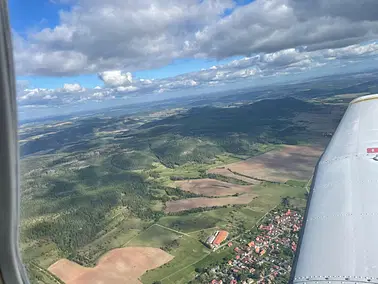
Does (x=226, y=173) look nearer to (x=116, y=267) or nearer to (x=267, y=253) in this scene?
(x=267, y=253)

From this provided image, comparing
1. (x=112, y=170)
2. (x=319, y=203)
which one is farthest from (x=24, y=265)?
(x=112, y=170)

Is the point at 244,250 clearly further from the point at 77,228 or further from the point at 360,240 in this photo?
the point at 360,240

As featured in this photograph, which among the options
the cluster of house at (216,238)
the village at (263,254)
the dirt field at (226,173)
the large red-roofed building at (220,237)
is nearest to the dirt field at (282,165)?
the dirt field at (226,173)

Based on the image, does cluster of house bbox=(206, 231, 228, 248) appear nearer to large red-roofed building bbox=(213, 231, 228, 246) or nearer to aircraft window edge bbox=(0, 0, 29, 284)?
large red-roofed building bbox=(213, 231, 228, 246)

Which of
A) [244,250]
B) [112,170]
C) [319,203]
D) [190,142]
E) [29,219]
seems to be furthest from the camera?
[190,142]

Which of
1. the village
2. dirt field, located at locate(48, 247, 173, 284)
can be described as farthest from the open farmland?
dirt field, located at locate(48, 247, 173, 284)
